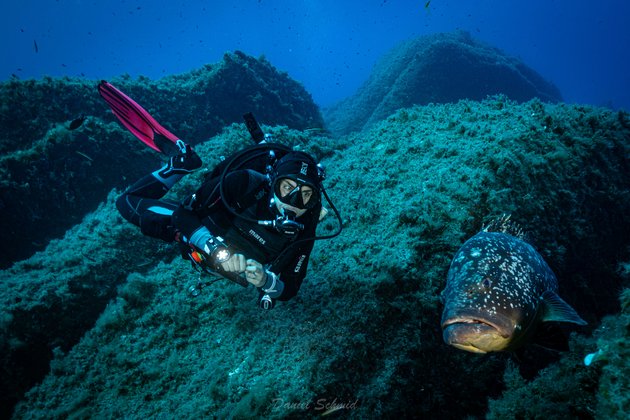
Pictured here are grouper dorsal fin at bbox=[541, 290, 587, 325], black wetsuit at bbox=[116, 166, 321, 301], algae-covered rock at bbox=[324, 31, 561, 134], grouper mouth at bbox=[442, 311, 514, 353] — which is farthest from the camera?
algae-covered rock at bbox=[324, 31, 561, 134]

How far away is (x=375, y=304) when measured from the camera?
311cm

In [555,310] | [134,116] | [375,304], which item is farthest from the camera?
[134,116]

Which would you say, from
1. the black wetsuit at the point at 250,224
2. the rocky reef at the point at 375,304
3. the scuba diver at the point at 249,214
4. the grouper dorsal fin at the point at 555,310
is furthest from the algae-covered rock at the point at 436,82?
the grouper dorsal fin at the point at 555,310

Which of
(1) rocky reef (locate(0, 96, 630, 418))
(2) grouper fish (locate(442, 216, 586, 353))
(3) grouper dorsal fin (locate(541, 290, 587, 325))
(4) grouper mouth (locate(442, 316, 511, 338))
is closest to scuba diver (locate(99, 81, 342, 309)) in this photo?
(1) rocky reef (locate(0, 96, 630, 418))

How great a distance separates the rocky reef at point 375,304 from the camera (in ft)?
8.99

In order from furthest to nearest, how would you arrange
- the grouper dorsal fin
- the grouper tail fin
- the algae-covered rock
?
the algae-covered rock
the grouper tail fin
the grouper dorsal fin

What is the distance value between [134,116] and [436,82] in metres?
16.2

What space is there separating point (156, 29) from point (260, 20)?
55255 mm

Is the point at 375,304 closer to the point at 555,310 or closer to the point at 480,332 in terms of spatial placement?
the point at 480,332

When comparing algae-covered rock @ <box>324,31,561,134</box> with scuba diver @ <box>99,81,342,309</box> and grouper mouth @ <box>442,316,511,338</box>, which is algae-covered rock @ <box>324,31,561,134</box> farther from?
grouper mouth @ <box>442,316,511,338</box>

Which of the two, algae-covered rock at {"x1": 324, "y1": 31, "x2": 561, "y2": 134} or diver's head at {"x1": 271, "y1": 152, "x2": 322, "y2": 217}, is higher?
algae-covered rock at {"x1": 324, "y1": 31, "x2": 561, "y2": 134}

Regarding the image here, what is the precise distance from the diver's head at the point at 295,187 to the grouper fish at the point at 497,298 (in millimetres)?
1613

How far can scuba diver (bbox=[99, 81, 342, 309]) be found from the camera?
310cm

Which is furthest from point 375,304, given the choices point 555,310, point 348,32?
point 348,32
